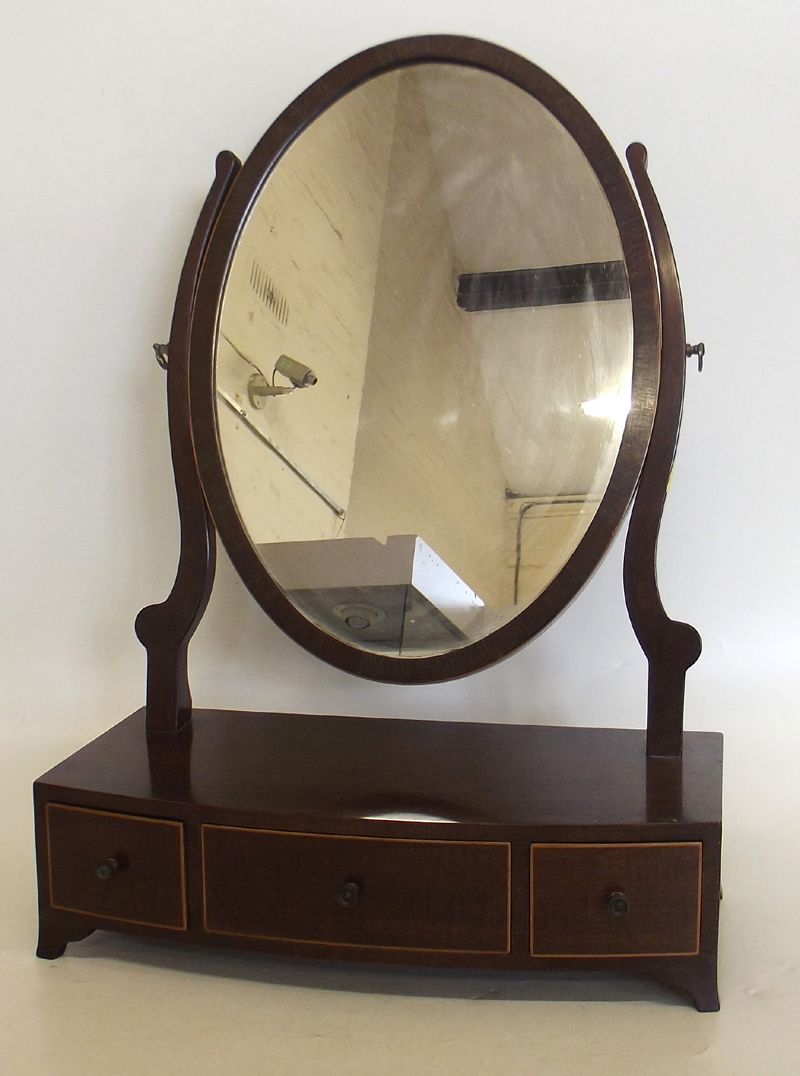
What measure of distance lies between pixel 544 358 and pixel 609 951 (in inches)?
29.6

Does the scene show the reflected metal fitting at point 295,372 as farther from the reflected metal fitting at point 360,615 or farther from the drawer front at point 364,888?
the drawer front at point 364,888

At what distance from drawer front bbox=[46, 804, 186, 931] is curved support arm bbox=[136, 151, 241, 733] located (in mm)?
231

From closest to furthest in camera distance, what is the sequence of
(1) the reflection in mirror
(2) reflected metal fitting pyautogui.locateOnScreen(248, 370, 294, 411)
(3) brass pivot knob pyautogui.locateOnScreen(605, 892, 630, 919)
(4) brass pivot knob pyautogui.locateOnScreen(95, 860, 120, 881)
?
(3) brass pivot knob pyautogui.locateOnScreen(605, 892, 630, 919)
(4) brass pivot knob pyautogui.locateOnScreen(95, 860, 120, 881)
(1) the reflection in mirror
(2) reflected metal fitting pyautogui.locateOnScreen(248, 370, 294, 411)

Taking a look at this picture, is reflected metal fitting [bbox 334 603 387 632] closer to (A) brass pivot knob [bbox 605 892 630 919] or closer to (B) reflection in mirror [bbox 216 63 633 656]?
(B) reflection in mirror [bbox 216 63 633 656]

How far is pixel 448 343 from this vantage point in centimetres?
142

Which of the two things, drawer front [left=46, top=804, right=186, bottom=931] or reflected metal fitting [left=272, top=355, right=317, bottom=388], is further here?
reflected metal fitting [left=272, top=355, right=317, bottom=388]

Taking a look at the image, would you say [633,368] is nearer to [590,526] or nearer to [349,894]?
[590,526]

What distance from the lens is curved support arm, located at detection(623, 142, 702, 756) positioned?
4.38 ft

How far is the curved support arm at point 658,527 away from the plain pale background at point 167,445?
0.33 metres

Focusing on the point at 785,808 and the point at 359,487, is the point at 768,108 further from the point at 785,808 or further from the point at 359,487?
the point at 785,808

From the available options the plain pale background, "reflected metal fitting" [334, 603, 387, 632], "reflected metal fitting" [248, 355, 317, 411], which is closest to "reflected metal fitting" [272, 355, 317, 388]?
"reflected metal fitting" [248, 355, 317, 411]

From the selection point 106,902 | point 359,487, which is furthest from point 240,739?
point 359,487

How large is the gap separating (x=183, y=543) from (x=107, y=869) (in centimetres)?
47

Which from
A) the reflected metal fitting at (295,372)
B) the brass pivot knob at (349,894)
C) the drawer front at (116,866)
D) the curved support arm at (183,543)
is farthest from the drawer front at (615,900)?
the reflected metal fitting at (295,372)
